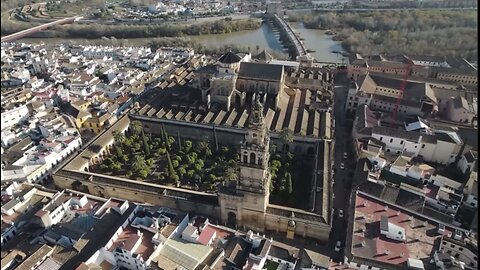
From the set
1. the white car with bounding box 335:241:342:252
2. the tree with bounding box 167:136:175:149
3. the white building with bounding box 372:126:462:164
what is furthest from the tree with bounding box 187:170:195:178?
the white building with bounding box 372:126:462:164

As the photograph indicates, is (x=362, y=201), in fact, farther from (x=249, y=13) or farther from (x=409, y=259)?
(x=249, y=13)

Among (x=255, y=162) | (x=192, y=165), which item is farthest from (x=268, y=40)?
(x=255, y=162)

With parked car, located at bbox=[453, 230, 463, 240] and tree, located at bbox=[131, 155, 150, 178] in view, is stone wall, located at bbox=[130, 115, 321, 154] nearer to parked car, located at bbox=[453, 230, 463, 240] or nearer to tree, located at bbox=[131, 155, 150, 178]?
tree, located at bbox=[131, 155, 150, 178]

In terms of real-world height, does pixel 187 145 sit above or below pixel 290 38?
below


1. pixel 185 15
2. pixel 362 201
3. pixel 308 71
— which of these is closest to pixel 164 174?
pixel 362 201

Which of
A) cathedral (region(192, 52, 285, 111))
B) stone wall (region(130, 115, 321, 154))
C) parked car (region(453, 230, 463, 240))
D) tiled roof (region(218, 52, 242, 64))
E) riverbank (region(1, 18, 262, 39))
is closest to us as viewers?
parked car (region(453, 230, 463, 240))

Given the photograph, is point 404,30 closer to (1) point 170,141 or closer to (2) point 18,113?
(1) point 170,141

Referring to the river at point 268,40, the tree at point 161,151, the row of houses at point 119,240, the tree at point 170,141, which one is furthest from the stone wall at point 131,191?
the river at point 268,40
